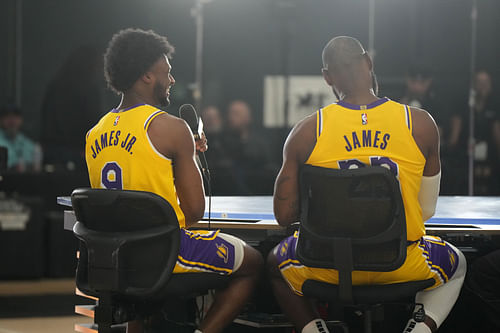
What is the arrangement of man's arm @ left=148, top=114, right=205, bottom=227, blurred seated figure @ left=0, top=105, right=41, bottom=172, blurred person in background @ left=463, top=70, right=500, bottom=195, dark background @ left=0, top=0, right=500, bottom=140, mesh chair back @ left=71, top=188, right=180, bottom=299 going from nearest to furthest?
mesh chair back @ left=71, top=188, right=180, bottom=299 → man's arm @ left=148, top=114, right=205, bottom=227 → blurred seated figure @ left=0, top=105, right=41, bottom=172 → dark background @ left=0, top=0, right=500, bottom=140 → blurred person in background @ left=463, top=70, right=500, bottom=195

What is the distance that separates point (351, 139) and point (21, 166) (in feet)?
13.0

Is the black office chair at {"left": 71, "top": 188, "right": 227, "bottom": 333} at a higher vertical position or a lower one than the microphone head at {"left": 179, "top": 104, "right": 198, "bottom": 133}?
lower

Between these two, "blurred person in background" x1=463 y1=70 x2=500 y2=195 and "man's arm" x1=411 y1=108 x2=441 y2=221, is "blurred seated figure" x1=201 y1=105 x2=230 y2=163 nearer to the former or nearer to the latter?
"blurred person in background" x1=463 y1=70 x2=500 y2=195

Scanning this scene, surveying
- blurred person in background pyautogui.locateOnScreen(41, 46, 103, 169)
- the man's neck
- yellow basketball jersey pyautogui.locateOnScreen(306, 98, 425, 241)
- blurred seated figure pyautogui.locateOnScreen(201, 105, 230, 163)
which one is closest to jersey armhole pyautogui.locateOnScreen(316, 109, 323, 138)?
yellow basketball jersey pyautogui.locateOnScreen(306, 98, 425, 241)

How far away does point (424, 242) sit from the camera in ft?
6.84

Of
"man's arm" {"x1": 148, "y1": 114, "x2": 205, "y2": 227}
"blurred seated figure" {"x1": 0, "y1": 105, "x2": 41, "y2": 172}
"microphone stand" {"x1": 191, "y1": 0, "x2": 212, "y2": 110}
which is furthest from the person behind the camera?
"microphone stand" {"x1": 191, "y1": 0, "x2": 212, "y2": 110}

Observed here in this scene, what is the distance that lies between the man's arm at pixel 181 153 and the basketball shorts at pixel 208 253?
75 millimetres

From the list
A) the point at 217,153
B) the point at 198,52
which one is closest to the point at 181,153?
the point at 217,153

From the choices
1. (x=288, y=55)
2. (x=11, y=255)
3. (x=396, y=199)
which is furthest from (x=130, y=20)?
(x=396, y=199)

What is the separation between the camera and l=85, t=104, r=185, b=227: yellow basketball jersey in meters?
2.02

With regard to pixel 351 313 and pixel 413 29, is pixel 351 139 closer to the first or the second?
pixel 351 313

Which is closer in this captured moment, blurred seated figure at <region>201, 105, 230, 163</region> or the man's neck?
the man's neck

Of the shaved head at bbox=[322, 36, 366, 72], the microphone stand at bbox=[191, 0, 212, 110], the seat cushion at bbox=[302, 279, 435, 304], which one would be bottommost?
the seat cushion at bbox=[302, 279, 435, 304]

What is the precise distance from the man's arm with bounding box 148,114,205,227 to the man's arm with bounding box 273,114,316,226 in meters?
0.22
